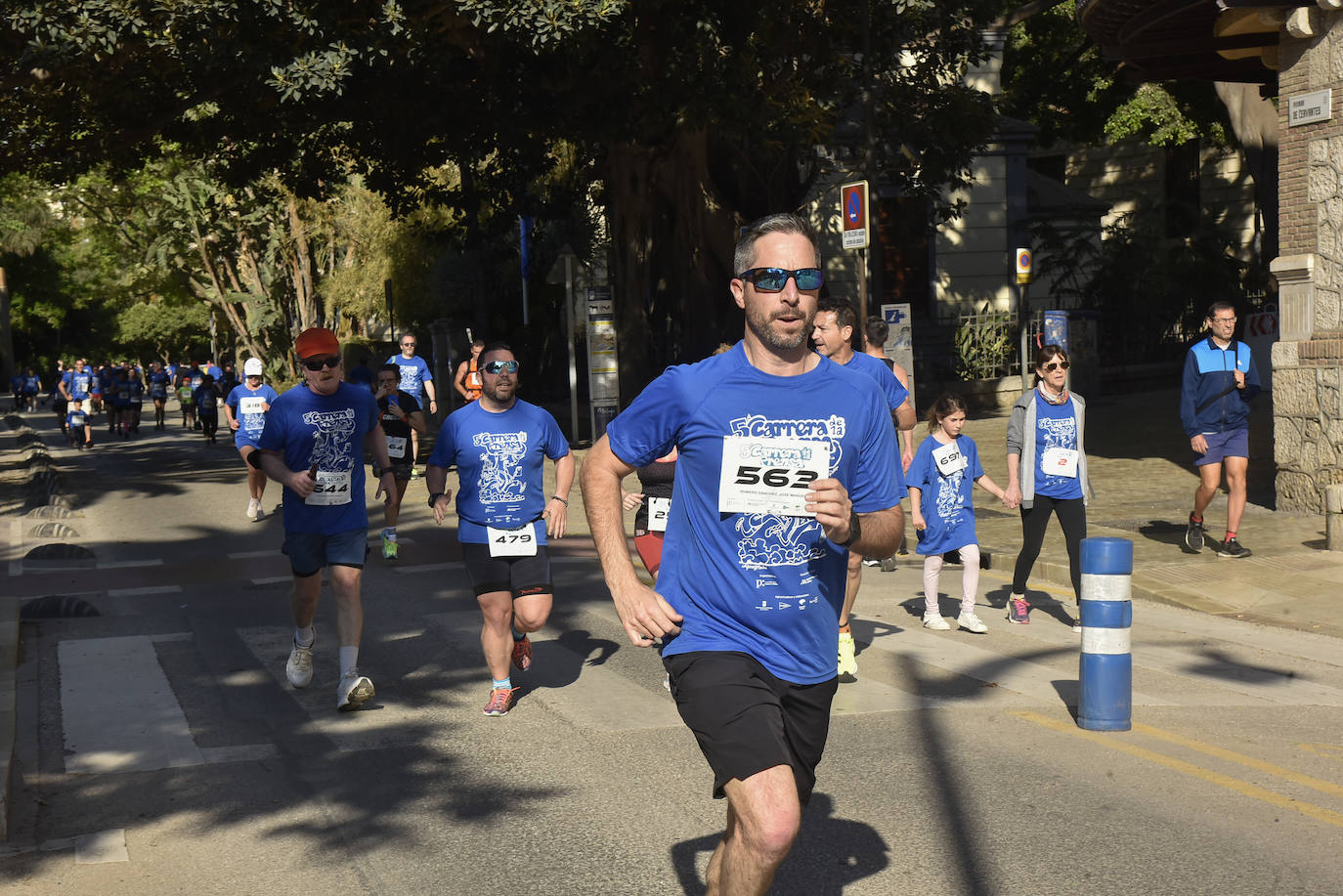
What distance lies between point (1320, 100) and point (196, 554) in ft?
37.6

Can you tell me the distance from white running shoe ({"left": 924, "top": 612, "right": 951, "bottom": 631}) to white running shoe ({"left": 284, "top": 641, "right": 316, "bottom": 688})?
4.08 meters

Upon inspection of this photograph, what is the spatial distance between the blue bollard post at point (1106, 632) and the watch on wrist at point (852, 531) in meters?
3.30

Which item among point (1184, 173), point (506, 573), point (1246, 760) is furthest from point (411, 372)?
point (1184, 173)

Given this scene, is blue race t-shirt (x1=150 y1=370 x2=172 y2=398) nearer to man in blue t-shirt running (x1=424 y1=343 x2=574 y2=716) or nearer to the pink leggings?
the pink leggings

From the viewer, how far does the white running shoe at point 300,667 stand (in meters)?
8.03

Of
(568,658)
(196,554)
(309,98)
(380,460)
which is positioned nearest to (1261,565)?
(568,658)

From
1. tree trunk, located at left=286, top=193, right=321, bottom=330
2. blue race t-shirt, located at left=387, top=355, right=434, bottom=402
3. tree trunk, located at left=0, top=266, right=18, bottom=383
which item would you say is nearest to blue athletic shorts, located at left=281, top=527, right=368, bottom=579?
blue race t-shirt, located at left=387, top=355, right=434, bottom=402

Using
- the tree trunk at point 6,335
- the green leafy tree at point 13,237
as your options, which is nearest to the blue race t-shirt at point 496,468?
the green leafy tree at point 13,237

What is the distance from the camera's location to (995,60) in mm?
35031

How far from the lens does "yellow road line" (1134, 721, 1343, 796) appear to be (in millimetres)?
6027

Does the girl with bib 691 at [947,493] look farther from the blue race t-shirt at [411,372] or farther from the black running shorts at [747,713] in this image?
the blue race t-shirt at [411,372]

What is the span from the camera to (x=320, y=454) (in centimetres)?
767

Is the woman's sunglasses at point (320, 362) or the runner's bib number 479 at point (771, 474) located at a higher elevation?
the woman's sunglasses at point (320, 362)

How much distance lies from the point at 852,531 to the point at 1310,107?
11.7m
